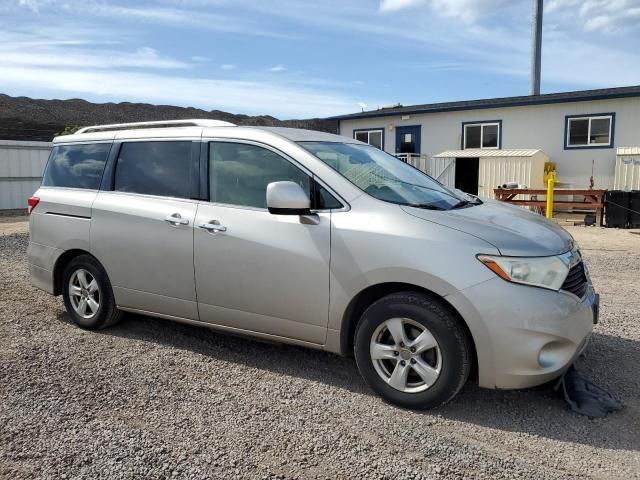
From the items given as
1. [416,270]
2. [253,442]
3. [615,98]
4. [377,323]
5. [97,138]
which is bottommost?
[253,442]

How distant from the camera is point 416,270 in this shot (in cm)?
336

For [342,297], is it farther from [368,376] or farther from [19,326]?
[19,326]

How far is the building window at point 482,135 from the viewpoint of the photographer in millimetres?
20719

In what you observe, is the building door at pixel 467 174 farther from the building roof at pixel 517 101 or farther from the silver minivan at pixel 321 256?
the silver minivan at pixel 321 256

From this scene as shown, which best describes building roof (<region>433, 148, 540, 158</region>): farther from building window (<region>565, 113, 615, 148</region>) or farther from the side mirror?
the side mirror

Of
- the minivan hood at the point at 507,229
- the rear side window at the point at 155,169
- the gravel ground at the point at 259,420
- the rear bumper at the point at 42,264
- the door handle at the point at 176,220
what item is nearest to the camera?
the gravel ground at the point at 259,420

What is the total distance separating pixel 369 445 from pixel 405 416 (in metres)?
0.43

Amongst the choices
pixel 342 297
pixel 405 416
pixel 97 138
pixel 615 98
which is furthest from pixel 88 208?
pixel 615 98

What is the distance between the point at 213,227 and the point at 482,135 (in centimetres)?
1866

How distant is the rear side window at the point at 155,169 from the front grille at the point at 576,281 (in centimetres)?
276

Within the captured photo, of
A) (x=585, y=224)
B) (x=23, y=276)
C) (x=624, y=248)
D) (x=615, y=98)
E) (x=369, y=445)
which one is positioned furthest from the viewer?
(x=615, y=98)

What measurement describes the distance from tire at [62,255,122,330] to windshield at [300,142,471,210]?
225cm

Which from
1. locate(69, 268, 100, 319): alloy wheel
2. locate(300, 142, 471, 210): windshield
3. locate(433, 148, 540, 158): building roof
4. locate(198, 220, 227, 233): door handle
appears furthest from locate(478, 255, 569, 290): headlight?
locate(433, 148, 540, 158): building roof

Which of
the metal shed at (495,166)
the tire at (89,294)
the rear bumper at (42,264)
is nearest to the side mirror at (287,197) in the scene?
the tire at (89,294)
